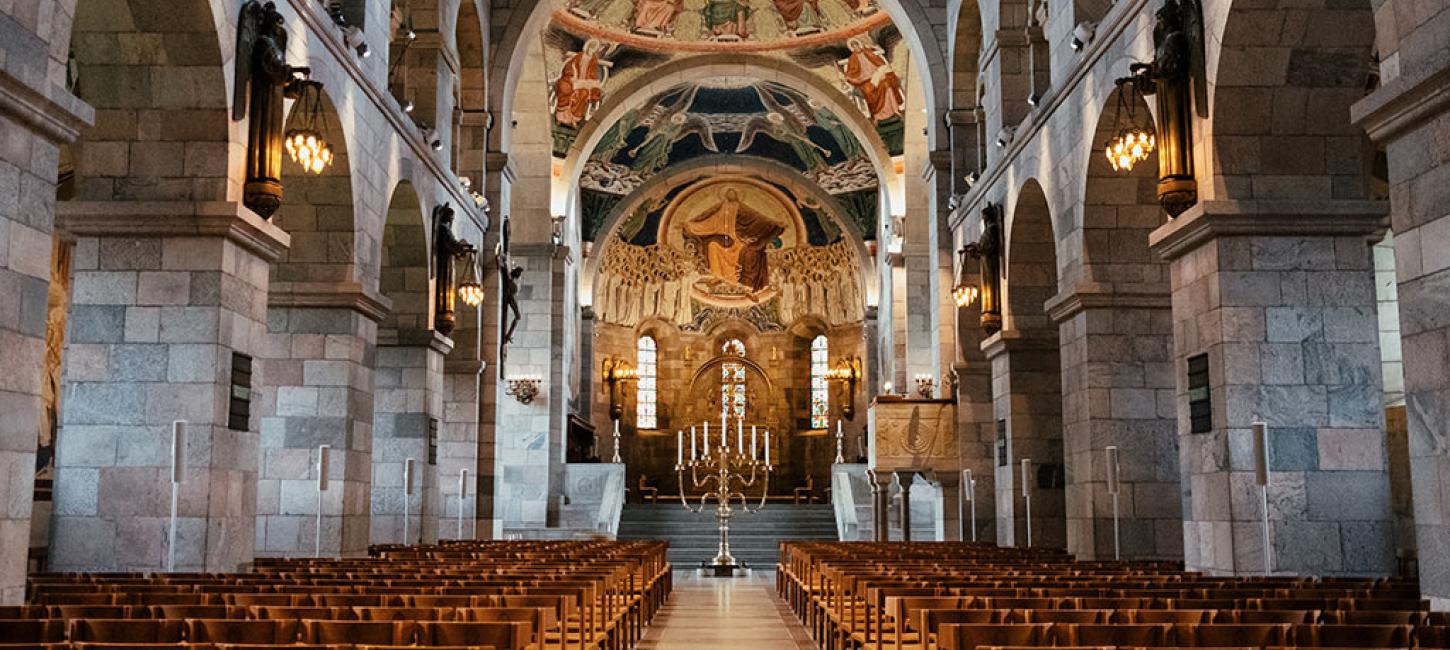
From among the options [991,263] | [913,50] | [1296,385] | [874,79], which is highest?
[874,79]

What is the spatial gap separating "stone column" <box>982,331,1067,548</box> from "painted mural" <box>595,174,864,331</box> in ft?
67.9

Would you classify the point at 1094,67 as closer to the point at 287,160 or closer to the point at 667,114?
the point at 287,160

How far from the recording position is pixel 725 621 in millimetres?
14234

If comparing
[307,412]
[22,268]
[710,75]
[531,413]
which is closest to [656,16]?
[710,75]

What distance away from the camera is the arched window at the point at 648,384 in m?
40.9

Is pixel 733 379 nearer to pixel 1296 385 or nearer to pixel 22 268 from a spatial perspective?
pixel 1296 385

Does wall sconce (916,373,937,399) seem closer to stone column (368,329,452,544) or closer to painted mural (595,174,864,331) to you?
painted mural (595,174,864,331)

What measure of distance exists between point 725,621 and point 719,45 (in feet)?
63.8

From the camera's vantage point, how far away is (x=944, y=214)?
22.8 meters

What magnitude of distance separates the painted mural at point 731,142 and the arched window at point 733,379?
23.1 feet

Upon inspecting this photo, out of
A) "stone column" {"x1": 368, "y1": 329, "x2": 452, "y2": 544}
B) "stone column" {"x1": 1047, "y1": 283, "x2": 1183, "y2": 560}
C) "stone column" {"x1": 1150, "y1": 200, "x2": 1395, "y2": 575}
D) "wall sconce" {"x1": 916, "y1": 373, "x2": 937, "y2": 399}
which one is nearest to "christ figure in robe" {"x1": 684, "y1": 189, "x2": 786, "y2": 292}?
"wall sconce" {"x1": 916, "y1": 373, "x2": 937, "y2": 399}

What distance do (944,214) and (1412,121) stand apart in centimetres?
1532

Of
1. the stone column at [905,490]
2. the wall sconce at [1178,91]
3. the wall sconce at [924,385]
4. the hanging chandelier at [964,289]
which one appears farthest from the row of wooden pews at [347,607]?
the wall sconce at [924,385]

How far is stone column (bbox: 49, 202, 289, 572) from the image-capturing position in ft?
35.0
